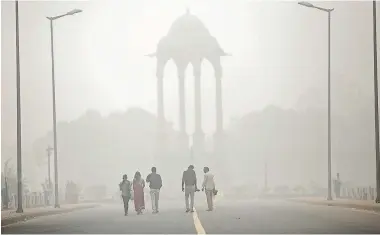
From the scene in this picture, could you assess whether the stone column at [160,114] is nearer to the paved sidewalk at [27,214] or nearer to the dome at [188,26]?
the dome at [188,26]

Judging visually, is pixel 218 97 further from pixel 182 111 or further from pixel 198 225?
pixel 198 225

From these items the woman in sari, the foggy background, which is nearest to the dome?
the foggy background

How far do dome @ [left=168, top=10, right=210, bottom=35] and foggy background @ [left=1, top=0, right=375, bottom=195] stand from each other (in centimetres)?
27

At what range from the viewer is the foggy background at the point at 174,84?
25359 mm

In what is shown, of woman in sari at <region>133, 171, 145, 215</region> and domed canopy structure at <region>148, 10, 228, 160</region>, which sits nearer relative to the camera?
woman in sari at <region>133, 171, 145, 215</region>

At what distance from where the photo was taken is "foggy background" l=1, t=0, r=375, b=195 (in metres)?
25.4

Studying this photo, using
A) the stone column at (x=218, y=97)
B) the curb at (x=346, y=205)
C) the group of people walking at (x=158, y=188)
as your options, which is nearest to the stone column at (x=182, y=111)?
the stone column at (x=218, y=97)

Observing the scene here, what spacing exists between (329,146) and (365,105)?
2.92 meters

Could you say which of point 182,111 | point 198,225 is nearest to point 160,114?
point 182,111

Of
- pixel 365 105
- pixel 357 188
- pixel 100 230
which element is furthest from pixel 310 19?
pixel 100 230

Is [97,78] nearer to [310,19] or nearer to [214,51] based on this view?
[214,51]

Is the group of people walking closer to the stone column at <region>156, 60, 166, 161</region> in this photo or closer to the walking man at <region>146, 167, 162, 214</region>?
the walking man at <region>146, 167, 162, 214</region>

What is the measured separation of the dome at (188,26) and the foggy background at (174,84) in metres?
0.27

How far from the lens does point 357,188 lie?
26.2m
